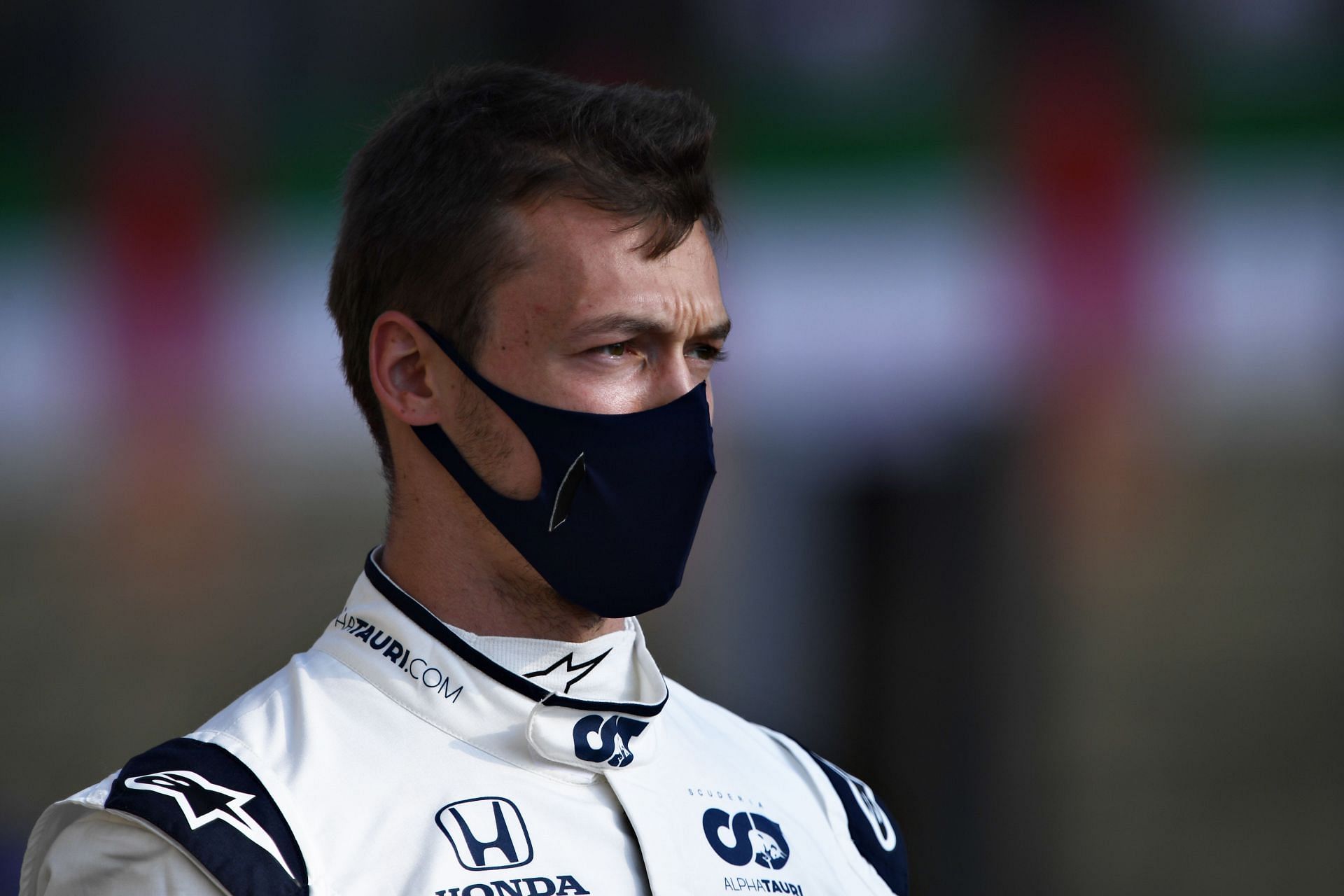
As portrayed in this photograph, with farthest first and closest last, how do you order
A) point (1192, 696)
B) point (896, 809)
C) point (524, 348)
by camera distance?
point (1192, 696), point (896, 809), point (524, 348)

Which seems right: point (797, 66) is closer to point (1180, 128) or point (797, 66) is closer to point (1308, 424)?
point (1180, 128)

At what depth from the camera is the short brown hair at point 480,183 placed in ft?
5.65

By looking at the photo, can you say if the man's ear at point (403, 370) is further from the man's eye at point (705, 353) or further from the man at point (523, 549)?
the man's eye at point (705, 353)

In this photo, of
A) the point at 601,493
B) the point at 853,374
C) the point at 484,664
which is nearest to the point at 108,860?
the point at 484,664

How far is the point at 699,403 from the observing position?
5.68 feet

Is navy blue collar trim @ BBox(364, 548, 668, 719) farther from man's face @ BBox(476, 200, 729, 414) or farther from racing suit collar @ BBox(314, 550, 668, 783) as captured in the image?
man's face @ BBox(476, 200, 729, 414)

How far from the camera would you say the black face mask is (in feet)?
5.50

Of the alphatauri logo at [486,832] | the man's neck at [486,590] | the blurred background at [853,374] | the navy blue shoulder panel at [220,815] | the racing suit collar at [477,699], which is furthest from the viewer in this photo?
the blurred background at [853,374]

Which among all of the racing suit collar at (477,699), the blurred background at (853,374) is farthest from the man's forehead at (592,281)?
the blurred background at (853,374)

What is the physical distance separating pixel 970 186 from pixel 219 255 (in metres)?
2.77

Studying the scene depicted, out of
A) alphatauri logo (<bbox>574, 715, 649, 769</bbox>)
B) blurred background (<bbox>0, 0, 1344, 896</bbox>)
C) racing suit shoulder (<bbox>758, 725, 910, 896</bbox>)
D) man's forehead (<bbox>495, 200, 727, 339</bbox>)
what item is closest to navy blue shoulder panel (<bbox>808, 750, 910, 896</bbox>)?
racing suit shoulder (<bbox>758, 725, 910, 896</bbox>)

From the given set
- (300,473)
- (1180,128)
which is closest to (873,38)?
(1180,128)

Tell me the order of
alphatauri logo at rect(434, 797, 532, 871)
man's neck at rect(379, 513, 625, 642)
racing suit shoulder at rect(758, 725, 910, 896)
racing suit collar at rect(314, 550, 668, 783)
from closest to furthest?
alphatauri logo at rect(434, 797, 532, 871)
racing suit collar at rect(314, 550, 668, 783)
man's neck at rect(379, 513, 625, 642)
racing suit shoulder at rect(758, 725, 910, 896)

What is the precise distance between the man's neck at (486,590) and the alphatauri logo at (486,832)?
224 mm
